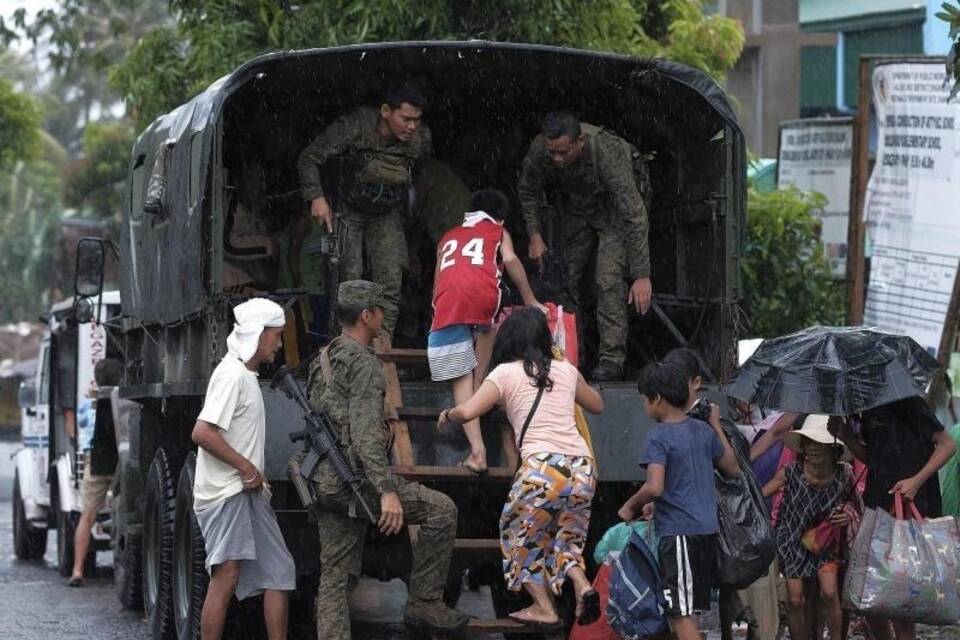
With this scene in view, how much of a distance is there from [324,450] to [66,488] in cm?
715

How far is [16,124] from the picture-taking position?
88.5ft

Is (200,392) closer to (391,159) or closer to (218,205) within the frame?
(218,205)

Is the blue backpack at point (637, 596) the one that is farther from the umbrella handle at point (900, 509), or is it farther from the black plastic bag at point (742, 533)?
the umbrella handle at point (900, 509)

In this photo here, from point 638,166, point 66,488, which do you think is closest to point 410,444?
point 638,166

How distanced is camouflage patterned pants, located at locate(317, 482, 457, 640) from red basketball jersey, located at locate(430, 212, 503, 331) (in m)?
1.19

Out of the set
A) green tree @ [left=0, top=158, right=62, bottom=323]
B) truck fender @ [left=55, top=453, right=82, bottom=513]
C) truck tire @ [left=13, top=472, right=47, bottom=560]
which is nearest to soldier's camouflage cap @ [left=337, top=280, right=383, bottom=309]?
truck fender @ [left=55, top=453, right=82, bottom=513]

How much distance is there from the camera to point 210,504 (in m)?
8.27

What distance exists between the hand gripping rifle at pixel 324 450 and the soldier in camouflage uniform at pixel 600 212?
2.21m

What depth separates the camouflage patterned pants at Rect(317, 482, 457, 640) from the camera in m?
8.06

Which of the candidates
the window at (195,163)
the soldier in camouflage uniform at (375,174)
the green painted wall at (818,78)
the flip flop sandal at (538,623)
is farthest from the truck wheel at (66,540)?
the green painted wall at (818,78)

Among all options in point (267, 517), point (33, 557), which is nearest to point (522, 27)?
point (33, 557)

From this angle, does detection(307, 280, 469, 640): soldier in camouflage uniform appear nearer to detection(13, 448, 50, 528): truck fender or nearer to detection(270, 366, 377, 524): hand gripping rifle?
detection(270, 366, 377, 524): hand gripping rifle

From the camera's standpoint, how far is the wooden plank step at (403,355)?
952cm

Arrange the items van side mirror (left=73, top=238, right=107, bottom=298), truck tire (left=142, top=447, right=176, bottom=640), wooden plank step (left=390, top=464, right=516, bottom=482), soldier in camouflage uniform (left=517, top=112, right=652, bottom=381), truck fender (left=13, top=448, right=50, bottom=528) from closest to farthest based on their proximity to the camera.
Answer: wooden plank step (left=390, top=464, right=516, bottom=482)
truck tire (left=142, top=447, right=176, bottom=640)
soldier in camouflage uniform (left=517, top=112, right=652, bottom=381)
van side mirror (left=73, top=238, right=107, bottom=298)
truck fender (left=13, top=448, right=50, bottom=528)
